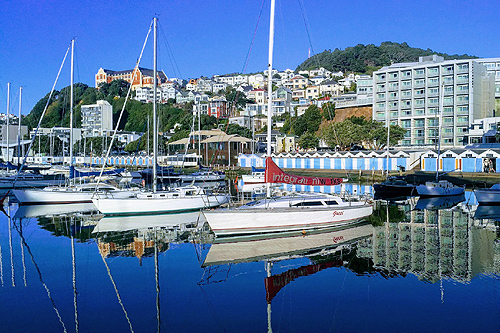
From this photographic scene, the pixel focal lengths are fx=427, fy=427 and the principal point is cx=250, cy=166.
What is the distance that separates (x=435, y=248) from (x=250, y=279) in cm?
939

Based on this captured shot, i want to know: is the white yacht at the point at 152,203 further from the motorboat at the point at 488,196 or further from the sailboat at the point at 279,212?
the motorboat at the point at 488,196

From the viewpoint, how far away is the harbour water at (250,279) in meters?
11.8

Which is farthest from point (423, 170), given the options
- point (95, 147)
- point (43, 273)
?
point (95, 147)

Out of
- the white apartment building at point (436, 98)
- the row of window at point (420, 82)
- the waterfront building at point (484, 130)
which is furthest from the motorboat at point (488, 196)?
the row of window at point (420, 82)

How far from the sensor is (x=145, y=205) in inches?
1140

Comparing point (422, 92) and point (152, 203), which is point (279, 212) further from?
point (422, 92)

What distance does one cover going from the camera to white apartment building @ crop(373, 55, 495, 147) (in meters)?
84.8

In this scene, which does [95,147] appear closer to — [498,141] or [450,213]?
[498,141]

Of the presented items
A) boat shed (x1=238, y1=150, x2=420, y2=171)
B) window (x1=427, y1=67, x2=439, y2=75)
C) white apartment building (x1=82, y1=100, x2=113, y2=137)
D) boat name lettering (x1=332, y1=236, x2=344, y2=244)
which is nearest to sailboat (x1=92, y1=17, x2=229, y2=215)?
boat name lettering (x1=332, y1=236, x2=344, y2=244)

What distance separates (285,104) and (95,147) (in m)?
66.1

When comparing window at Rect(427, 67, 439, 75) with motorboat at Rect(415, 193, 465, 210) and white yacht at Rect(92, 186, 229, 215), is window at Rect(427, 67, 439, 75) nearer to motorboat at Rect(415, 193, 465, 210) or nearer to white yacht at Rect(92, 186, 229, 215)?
motorboat at Rect(415, 193, 465, 210)

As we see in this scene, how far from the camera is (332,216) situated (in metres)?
23.3

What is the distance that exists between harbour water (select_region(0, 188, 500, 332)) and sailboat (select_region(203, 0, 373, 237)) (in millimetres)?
698

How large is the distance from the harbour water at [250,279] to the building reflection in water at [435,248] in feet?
0.17
